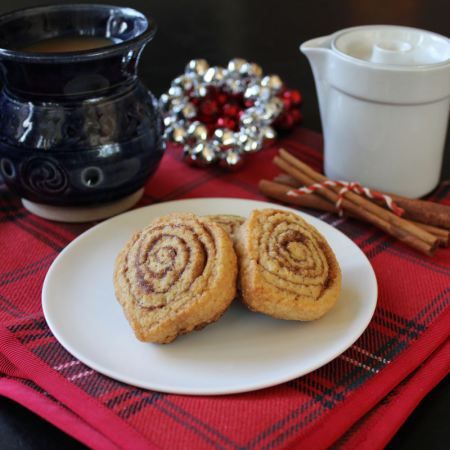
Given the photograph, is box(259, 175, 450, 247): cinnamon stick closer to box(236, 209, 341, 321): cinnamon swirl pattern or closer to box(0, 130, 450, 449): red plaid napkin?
box(0, 130, 450, 449): red plaid napkin

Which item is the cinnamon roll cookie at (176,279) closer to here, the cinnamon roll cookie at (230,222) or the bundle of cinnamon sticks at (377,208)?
the cinnamon roll cookie at (230,222)

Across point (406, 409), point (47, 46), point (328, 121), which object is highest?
point (47, 46)

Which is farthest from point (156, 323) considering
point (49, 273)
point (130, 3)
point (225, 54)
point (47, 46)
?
point (130, 3)

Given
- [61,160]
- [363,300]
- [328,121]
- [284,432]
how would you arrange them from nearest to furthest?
1. [284,432]
2. [363,300]
3. [61,160]
4. [328,121]

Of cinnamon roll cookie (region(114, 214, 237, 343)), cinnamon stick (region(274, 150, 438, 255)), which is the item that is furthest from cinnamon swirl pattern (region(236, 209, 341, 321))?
cinnamon stick (region(274, 150, 438, 255))

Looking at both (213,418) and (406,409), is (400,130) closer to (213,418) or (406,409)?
(406,409)

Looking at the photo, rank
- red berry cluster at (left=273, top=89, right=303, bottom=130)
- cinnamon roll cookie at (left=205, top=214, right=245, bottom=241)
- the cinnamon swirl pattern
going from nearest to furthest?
the cinnamon swirl pattern
cinnamon roll cookie at (left=205, top=214, right=245, bottom=241)
red berry cluster at (left=273, top=89, right=303, bottom=130)

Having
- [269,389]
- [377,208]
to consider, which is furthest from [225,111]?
[269,389]
